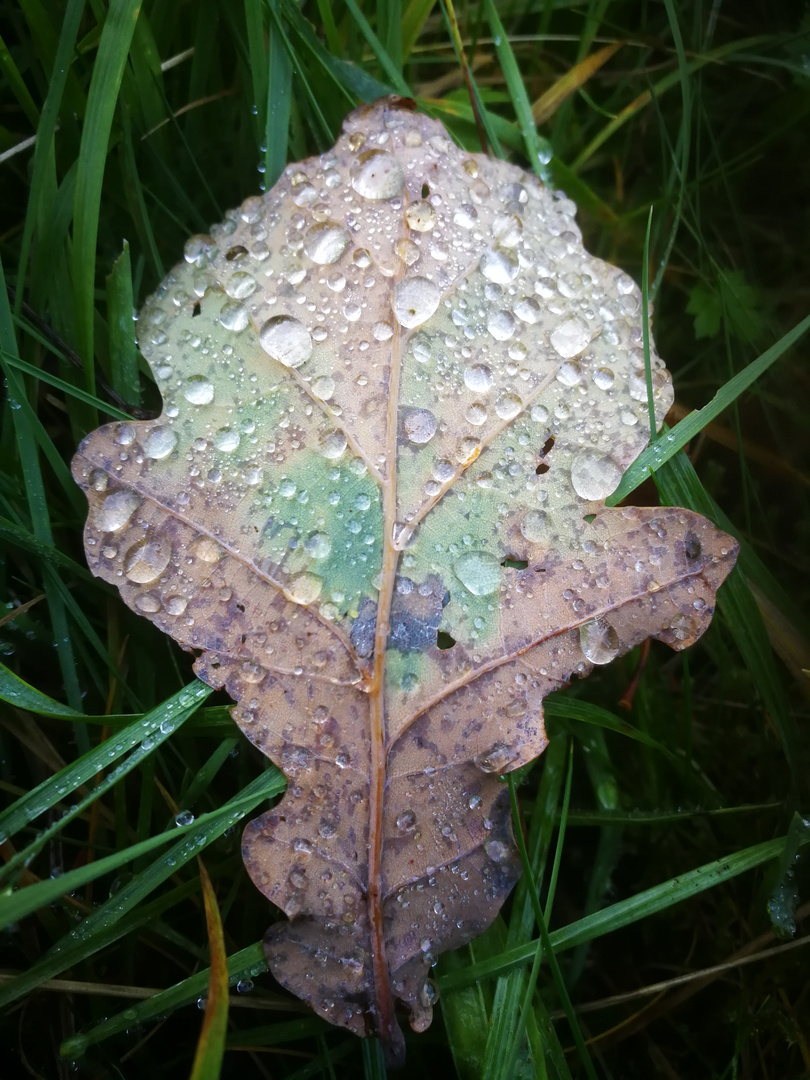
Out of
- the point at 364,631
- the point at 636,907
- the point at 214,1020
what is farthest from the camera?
the point at 636,907

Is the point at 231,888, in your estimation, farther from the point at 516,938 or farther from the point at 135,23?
the point at 135,23

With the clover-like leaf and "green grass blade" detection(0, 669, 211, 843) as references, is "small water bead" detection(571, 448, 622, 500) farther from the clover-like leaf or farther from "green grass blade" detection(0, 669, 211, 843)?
"green grass blade" detection(0, 669, 211, 843)

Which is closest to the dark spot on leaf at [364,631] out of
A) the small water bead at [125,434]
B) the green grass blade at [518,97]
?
the small water bead at [125,434]

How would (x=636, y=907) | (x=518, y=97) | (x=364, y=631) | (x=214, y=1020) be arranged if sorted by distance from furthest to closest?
(x=518, y=97), (x=636, y=907), (x=364, y=631), (x=214, y=1020)

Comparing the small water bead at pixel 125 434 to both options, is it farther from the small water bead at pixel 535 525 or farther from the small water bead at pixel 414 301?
the small water bead at pixel 535 525

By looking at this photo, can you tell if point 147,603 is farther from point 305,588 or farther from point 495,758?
point 495,758

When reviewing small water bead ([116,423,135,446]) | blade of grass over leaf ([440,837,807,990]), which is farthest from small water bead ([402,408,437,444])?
blade of grass over leaf ([440,837,807,990])

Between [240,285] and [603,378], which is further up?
[240,285]

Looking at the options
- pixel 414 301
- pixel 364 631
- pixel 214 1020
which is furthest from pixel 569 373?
pixel 214 1020
